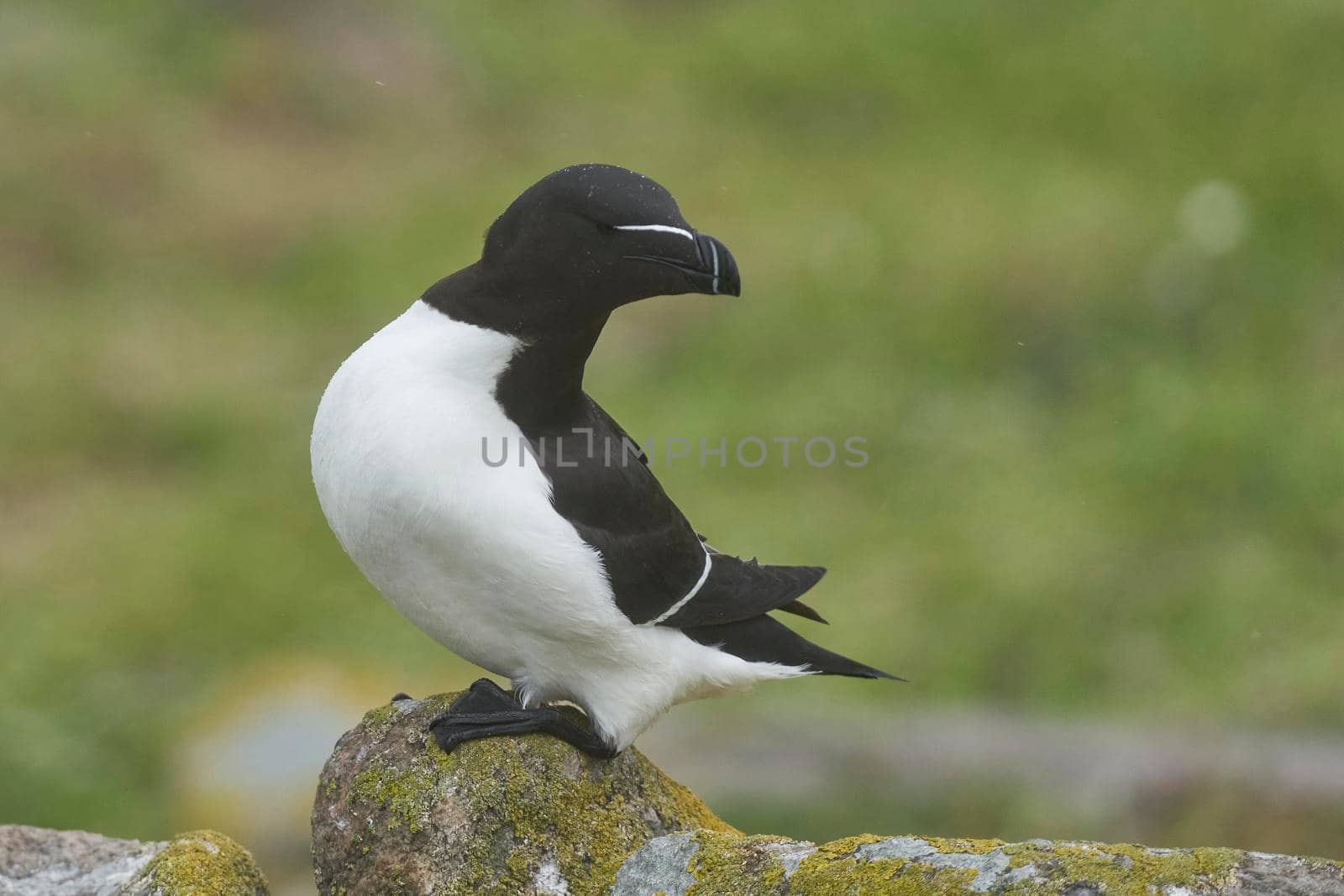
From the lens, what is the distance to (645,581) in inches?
173

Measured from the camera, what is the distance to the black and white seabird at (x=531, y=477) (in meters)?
4.09

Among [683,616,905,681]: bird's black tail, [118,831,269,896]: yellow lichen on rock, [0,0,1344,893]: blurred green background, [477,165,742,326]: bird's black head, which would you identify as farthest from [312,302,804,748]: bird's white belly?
[0,0,1344,893]: blurred green background

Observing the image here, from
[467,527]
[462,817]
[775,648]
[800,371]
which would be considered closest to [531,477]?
[467,527]

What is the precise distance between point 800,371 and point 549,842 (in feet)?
28.2

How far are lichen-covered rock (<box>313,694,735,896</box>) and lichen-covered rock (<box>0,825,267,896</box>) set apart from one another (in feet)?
1.02

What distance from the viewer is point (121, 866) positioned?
15.0ft

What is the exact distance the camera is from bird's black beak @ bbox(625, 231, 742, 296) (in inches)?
159

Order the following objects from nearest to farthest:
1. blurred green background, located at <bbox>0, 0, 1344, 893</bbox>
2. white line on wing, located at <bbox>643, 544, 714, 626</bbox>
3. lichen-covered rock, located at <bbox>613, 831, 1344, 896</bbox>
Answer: lichen-covered rock, located at <bbox>613, 831, 1344, 896</bbox> → white line on wing, located at <bbox>643, 544, 714, 626</bbox> → blurred green background, located at <bbox>0, 0, 1344, 893</bbox>

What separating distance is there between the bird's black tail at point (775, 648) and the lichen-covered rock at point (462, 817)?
0.64 meters

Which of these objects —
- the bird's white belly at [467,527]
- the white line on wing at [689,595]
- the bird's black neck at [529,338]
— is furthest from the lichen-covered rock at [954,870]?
the bird's black neck at [529,338]

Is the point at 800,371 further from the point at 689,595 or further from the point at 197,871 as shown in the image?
the point at 197,871

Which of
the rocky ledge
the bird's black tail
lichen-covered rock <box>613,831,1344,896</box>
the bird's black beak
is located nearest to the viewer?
lichen-covered rock <box>613,831,1344,896</box>

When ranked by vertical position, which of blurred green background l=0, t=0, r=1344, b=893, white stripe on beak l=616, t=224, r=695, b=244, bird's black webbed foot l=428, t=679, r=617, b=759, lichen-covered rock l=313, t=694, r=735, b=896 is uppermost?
blurred green background l=0, t=0, r=1344, b=893

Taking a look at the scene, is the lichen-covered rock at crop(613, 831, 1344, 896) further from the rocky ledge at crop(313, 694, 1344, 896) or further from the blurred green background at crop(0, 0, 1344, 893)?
the blurred green background at crop(0, 0, 1344, 893)
